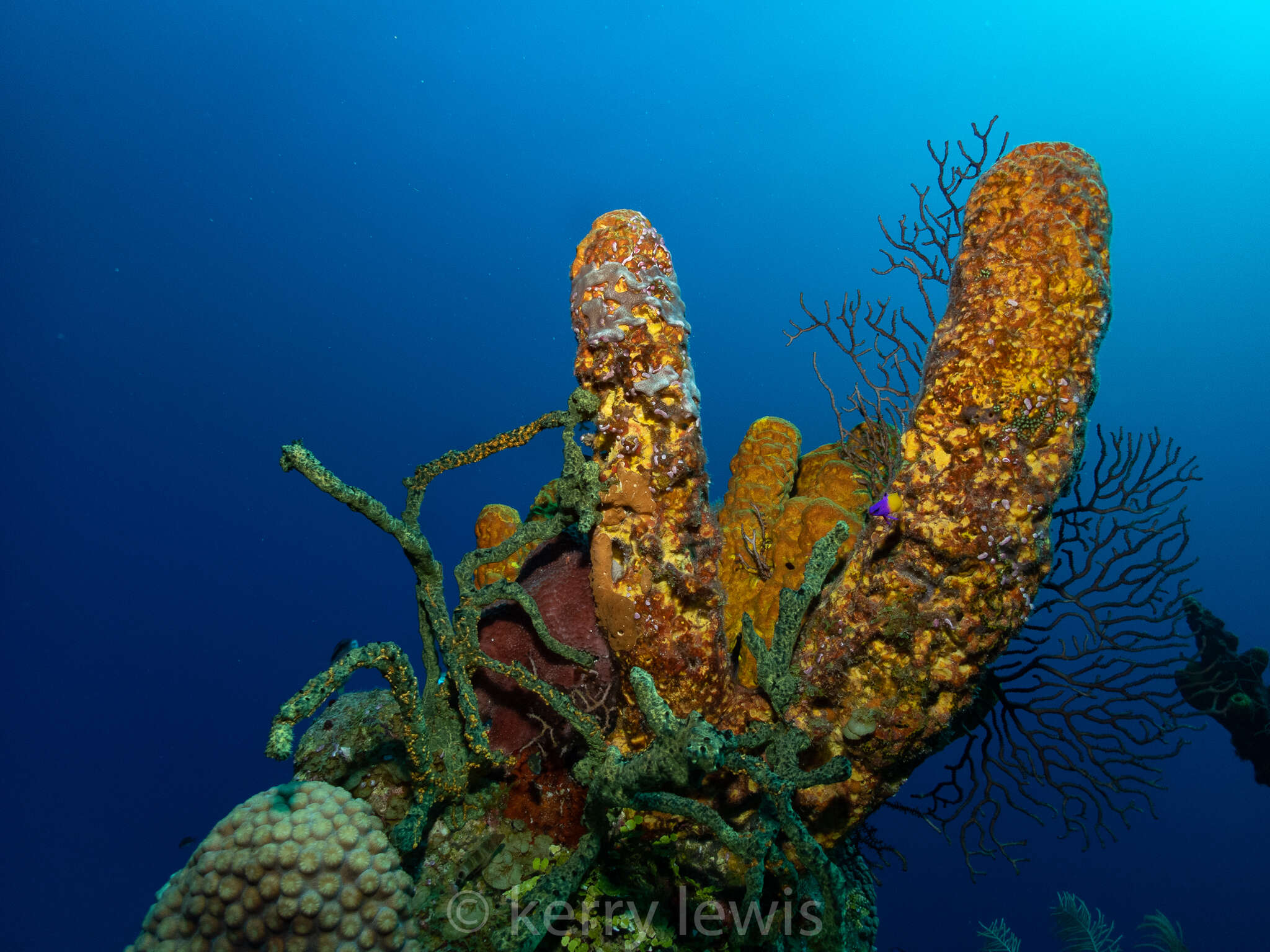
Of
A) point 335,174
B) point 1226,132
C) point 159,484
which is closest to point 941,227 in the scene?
point 159,484

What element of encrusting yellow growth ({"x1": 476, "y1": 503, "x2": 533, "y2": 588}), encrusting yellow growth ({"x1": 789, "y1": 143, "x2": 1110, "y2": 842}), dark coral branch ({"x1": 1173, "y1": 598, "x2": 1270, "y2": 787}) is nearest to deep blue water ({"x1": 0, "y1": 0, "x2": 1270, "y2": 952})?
dark coral branch ({"x1": 1173, "y1": 598, "x2": 1270, "y2": 787})

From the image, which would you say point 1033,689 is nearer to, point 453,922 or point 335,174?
point 453,922

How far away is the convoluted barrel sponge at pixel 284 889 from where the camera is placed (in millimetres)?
2348

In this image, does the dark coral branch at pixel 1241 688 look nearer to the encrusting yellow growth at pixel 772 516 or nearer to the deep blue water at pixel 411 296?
the encrusting yellow growth at pixel 772 516

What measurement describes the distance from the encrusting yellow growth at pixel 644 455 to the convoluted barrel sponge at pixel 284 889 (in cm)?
136

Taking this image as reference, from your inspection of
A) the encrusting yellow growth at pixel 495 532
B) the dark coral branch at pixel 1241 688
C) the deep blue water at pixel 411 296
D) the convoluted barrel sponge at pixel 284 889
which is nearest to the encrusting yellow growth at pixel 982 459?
the convoluted barrel sponge at pixel 284 889

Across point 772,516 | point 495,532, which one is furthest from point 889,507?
point 495,532

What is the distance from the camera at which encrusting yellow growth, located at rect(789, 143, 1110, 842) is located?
258 cm

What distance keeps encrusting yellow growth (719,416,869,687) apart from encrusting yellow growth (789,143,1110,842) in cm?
104

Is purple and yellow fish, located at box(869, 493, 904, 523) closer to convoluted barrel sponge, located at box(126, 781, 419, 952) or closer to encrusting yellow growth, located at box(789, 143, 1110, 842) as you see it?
encrusting yellow growth, located at box(789, 143, 1110, 842)

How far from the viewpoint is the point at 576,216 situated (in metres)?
77.0

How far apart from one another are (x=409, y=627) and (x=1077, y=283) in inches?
2455

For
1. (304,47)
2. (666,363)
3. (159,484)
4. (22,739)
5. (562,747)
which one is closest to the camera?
(666,363)

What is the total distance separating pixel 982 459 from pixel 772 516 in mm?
2192
